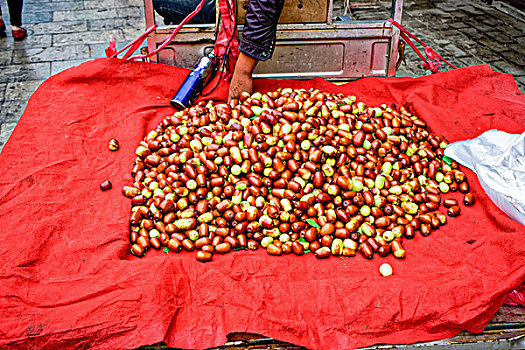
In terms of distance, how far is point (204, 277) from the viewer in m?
2.14

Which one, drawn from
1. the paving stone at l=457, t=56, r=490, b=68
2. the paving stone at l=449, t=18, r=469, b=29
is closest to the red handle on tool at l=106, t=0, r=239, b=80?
the paving stone at l=457, t=56, r=490, b=68

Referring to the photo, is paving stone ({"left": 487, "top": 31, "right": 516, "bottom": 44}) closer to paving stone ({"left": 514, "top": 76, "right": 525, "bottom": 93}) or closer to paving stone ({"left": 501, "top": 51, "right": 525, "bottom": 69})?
paving stone ({"left": 501, "top": 51, "right": 525, "bottom": 69})

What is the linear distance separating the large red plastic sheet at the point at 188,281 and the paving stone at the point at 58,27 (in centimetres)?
334

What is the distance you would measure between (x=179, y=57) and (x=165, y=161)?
1.44 meters

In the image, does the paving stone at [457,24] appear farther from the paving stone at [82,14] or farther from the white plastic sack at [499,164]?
the paving stone at [82,14]

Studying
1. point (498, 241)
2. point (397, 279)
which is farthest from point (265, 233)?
point (498, 241)

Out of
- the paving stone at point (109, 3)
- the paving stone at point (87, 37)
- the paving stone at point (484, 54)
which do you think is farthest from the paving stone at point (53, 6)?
the paving stone at point (484, 54)

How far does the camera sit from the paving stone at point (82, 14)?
6105mm

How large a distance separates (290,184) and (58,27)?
15.8 feet

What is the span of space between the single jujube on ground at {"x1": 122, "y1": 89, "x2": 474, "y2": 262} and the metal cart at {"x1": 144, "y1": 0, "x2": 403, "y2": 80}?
98cm

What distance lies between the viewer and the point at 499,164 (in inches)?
106

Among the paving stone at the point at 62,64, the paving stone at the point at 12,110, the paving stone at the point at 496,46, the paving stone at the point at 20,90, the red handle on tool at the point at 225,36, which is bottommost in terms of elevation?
the paving stone at the point at 12,110

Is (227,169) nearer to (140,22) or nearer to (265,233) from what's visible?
(265,233)

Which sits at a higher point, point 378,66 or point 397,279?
point 378,66
